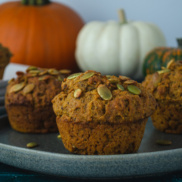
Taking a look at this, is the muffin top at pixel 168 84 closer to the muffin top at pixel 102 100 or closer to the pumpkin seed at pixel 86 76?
the muffin top at pixel 102 100

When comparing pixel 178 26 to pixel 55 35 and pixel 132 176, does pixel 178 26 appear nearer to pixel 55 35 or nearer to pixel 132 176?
pixel 55 35

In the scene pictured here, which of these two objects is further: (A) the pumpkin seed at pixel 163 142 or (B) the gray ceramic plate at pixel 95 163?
(A) the pumpkin seed at pixel 163 142

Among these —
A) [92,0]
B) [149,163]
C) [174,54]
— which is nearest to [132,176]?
[149,163]

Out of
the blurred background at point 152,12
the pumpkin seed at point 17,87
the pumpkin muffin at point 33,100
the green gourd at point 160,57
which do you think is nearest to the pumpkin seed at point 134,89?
the pumpkin muffin at point 33,100

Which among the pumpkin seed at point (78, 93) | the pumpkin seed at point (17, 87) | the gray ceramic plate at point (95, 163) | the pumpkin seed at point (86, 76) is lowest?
the gray ceramic plate at point (95, 163)

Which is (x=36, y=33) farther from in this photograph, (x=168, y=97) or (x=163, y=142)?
(x=163, y=142)

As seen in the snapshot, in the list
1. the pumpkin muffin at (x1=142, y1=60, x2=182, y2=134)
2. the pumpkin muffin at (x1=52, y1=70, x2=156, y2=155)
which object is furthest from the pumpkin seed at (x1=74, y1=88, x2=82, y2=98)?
the pumpkin muffin at (x1=142, y1=60, x2=182, y2=134)
